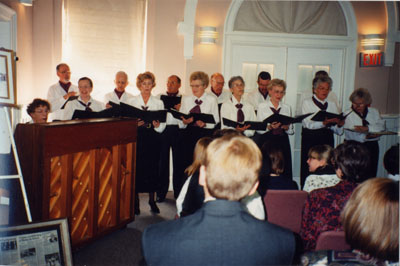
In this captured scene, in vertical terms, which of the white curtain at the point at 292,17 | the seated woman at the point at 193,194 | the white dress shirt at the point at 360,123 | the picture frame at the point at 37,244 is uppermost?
→ the white curtain at the point at 292,17

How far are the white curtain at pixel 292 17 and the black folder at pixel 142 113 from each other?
2290mm

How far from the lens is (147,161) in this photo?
4434 mm

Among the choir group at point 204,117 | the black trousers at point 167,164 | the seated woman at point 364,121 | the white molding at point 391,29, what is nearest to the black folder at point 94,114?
the choir group at point 204,117

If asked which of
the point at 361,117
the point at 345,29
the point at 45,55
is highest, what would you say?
the point at 345,29

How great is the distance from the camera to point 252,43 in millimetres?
6008

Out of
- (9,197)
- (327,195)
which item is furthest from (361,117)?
(9,197)

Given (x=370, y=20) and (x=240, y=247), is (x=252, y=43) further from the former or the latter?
(x=240, y=247)

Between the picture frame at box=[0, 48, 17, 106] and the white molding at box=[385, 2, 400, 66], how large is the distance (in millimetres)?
5322

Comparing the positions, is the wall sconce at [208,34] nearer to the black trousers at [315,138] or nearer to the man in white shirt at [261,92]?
the man in white shirt at [261,92]

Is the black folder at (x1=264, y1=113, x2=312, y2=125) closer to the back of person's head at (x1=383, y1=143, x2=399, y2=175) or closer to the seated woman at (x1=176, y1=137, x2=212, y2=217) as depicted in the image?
the back of person's head at (x1=383, y1=143, x2=399, y2=175)

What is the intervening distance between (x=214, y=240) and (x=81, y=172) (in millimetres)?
2157

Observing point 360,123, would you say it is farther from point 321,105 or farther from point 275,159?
point 275,159

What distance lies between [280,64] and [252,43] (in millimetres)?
546

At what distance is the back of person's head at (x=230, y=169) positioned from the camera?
127 cm
